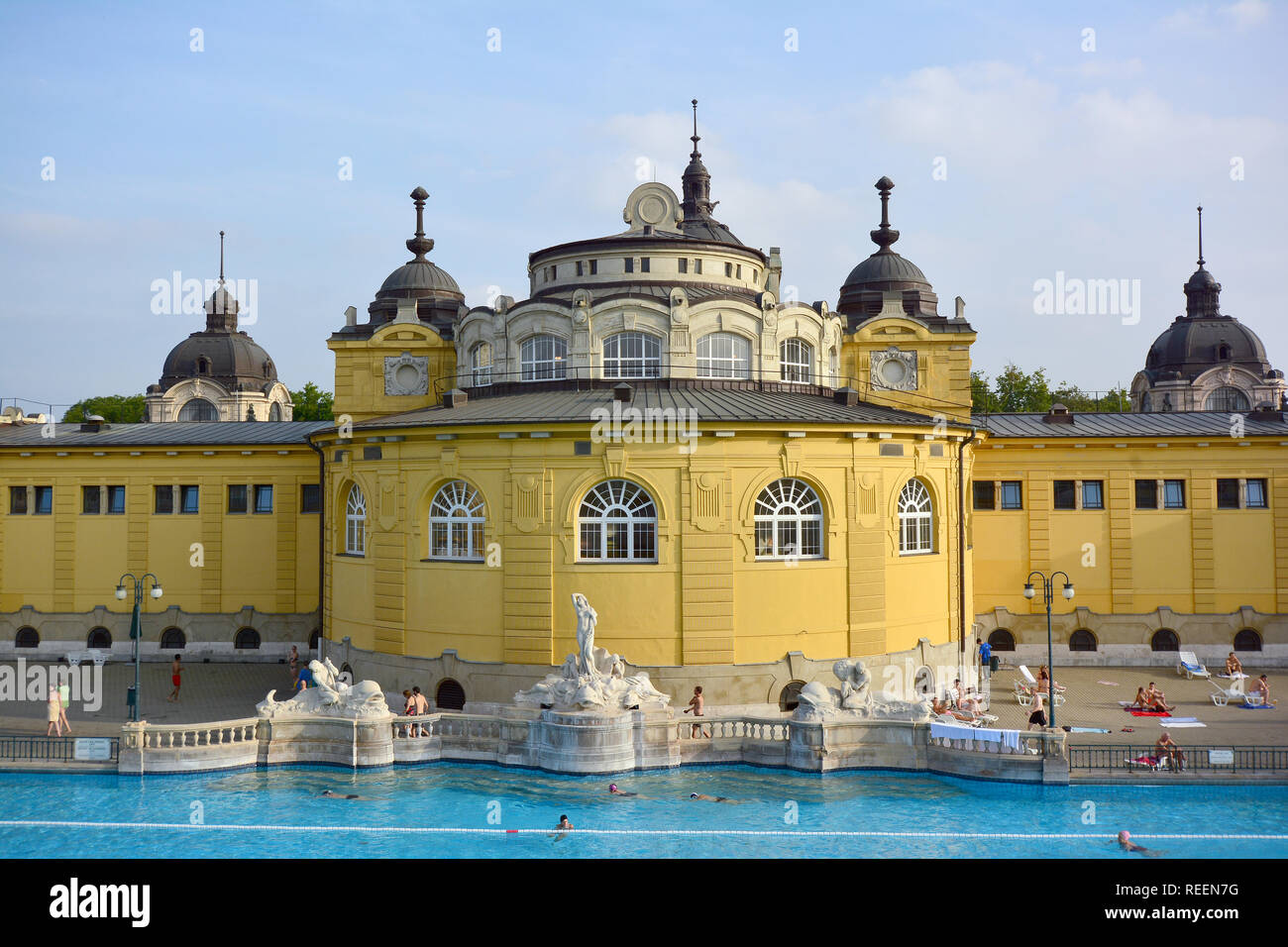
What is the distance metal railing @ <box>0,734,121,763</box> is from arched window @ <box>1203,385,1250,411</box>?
266ft

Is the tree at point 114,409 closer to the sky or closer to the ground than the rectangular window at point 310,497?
closer to the sky

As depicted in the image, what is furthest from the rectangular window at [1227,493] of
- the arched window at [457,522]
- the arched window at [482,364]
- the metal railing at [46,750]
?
the metal railing at [46,750]

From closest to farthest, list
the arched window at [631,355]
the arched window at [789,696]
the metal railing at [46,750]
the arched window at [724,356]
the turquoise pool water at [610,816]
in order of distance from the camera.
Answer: the turquoise pool water at [610,816] < the metal railing at [46,750] < the arched window at [789,696] < the arched window at [631,355] < the arched window at [724,356]

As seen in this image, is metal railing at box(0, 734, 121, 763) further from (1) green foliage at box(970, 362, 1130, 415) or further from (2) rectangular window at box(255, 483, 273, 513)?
(1) green foliage at box(970, 362, 1130, 415)

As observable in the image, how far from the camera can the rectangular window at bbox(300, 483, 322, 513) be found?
43281 millimetres

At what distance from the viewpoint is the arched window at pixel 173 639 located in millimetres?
42594

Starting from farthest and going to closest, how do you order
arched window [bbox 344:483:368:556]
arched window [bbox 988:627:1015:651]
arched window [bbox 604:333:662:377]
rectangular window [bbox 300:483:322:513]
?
rectangular window [bbox 300:483:322:513] < arched window [bbox 988:627:1015:651] < arched window [bbox 604:333:662:377] < arched window [bbox 344:483:368:556]

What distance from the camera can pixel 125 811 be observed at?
2247cm

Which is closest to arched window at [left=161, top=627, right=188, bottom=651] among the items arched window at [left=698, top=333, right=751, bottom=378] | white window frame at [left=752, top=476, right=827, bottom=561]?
arched window at [left=698, top=333, right=751, bottom=378]

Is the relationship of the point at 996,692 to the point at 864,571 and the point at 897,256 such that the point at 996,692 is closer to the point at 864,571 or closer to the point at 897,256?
the point at 864,571

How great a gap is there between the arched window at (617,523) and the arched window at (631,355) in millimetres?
6143

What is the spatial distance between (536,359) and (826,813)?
19.9 meters

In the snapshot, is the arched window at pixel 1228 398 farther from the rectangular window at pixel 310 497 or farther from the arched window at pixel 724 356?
the rectangular window at pixel 310 497
